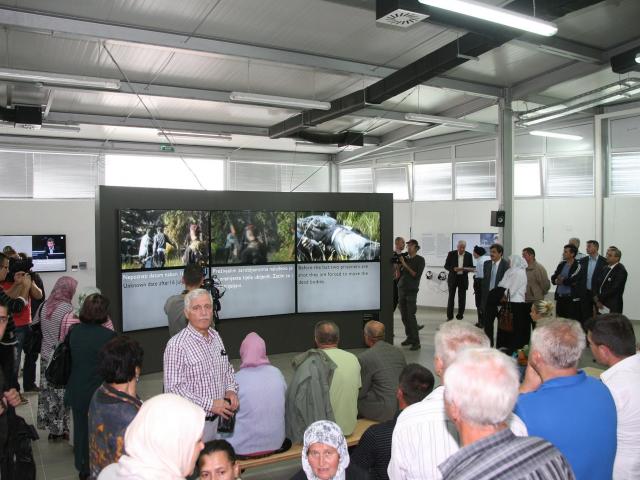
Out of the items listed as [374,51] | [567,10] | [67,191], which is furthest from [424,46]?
[67,191]

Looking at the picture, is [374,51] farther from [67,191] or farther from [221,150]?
[67,191]

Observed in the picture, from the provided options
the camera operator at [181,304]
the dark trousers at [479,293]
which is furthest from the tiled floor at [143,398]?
the dark trousers at [479,293]

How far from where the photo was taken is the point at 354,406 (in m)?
4.03

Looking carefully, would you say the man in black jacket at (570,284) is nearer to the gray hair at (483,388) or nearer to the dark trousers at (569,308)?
the dark trousers at (569,308)

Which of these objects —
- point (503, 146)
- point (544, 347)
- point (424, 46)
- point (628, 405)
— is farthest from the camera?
point (503, 146)

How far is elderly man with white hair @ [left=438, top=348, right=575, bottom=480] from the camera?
54.2 inches

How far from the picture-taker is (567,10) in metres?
5.51

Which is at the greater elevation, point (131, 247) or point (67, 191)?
point (67, 191)

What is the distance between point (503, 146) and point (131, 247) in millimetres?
6658

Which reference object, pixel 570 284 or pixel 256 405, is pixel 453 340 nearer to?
pixel 256 405

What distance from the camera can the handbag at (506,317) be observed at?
7.77 meters

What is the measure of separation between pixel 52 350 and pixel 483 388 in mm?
4276

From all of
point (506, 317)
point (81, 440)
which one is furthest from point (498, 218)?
point (81, 440)

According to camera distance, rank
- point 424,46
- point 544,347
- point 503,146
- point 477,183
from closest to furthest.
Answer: point 544,347
point 424,46
point 503,146
point 477,183
